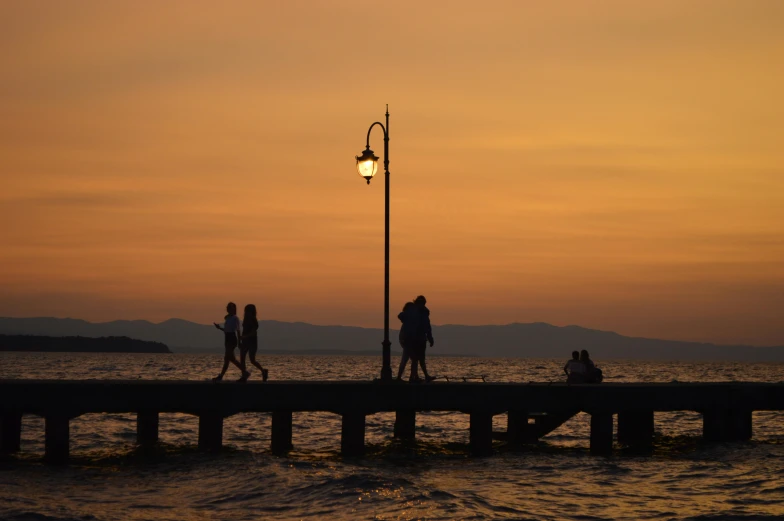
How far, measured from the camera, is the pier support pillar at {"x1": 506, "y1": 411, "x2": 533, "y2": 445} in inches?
1002

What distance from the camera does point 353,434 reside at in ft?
73.0

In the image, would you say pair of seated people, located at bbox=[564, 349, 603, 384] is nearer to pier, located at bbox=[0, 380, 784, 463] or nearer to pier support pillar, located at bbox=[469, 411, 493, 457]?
pier, located at bbox=[0, 380, 784, 463]

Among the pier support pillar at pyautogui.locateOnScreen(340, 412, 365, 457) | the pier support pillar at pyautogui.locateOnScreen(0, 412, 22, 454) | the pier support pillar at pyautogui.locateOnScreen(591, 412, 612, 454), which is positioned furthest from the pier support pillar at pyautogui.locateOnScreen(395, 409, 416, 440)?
the pier support pillar at pyautogui.locateOnScreen(0, 412, 22, 454)

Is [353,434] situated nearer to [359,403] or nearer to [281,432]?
[359,403]

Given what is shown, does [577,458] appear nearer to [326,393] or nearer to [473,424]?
[473,424]

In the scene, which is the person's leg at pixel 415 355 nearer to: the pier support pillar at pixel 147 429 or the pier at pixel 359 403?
the pier at pixel 359 403

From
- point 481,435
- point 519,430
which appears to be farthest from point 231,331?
point 519,430

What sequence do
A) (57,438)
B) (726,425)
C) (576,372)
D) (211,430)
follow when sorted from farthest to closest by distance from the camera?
1. (576,372)
2. (726,425)
3. (211,430)
4. (57,438)

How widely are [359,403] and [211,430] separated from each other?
3440 millimetres

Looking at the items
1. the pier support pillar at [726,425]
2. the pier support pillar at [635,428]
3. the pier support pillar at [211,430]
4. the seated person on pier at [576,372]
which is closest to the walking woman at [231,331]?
the pier support pillar at [211,430]

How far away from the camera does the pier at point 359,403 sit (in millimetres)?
20688

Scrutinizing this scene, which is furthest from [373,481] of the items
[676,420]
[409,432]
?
[676,420]

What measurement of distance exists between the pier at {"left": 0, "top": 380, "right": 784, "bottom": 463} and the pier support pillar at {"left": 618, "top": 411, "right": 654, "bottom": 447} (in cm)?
155

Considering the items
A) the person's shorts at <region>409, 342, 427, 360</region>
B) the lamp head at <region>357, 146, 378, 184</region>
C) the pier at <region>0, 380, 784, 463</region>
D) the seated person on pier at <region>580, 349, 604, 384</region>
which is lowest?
the pier at <region>0, 380, 784, 463</region>
